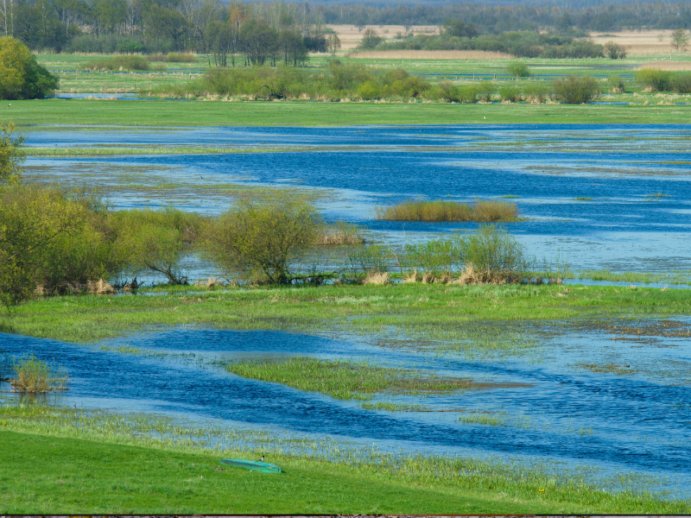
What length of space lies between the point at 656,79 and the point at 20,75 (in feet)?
298

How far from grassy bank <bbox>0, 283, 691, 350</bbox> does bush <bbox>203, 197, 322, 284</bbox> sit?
1627mm

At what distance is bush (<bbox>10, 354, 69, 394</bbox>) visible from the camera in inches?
914

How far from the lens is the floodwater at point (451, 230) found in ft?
66.8

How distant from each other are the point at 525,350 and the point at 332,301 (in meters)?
8.88

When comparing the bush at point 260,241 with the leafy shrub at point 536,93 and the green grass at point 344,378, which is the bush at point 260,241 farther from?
the leafy shrub at point 536,93

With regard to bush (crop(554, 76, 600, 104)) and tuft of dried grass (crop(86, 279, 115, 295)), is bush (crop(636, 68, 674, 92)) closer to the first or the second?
bush (crop(554, 76, 600, 104))

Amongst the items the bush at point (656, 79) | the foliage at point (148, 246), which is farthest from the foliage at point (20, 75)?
the foliage at point (148, 246)

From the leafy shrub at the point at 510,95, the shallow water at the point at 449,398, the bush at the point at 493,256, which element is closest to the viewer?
the shallow water at the point at 449,398

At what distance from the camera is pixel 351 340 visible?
29047 millimetres

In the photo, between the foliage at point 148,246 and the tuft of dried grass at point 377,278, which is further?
the foliage at point 148,246

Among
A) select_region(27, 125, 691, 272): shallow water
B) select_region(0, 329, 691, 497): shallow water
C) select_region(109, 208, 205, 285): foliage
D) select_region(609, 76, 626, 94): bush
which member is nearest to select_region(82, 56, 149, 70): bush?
select_region(609, 76, 626, 94): bush

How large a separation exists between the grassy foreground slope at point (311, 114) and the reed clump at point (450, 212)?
56376 mm

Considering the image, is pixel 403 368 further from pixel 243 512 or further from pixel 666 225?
pixel 666 225

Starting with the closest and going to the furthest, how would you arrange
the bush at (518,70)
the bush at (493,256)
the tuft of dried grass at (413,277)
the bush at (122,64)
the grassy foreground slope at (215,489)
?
the grassy foreground slope at (215,489) → the bush at (493,256) → the tuft of dried grass at (413,277) → the bush at (518,70) → the bush at (122,64)
